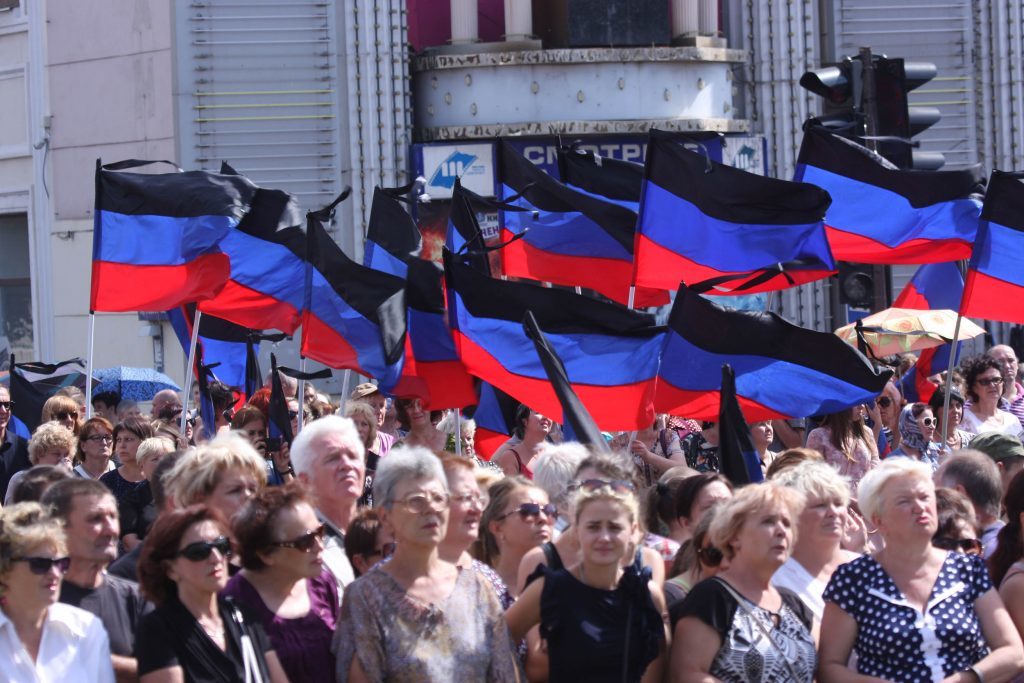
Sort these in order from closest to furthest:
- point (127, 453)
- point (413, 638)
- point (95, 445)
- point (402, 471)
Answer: point (413, 638), point (402, 471), point (127, 453), point (95, 445)

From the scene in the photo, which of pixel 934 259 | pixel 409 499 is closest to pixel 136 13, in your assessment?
pixel 934 259

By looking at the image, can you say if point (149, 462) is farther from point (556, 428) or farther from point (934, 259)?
point (934, 259)

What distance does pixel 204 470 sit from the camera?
6523 millimetres

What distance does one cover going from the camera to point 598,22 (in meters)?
21.7

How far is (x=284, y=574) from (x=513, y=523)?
1242 mm

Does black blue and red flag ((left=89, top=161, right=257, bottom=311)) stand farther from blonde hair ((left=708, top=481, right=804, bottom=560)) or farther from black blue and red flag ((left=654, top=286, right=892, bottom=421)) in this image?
blonde hair ((left=708, top=481, right=804, bottom=560))

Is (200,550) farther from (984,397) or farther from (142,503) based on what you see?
(984,397)

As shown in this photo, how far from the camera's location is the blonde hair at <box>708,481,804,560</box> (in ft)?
19.9

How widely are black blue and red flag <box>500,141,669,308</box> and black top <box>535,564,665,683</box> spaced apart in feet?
19.6

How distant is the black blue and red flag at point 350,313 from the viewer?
10.4 metres

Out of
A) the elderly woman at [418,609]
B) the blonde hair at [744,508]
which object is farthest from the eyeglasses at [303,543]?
the blonde hair at [744,508]

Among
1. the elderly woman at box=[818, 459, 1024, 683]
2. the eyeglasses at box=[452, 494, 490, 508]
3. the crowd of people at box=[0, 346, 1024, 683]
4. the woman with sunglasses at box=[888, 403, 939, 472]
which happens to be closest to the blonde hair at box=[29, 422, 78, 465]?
the crowd of people at box=[0, 346, 1024, 683]

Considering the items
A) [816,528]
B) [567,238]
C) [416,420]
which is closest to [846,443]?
[416,420]

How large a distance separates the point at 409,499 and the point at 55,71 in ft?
58.5
